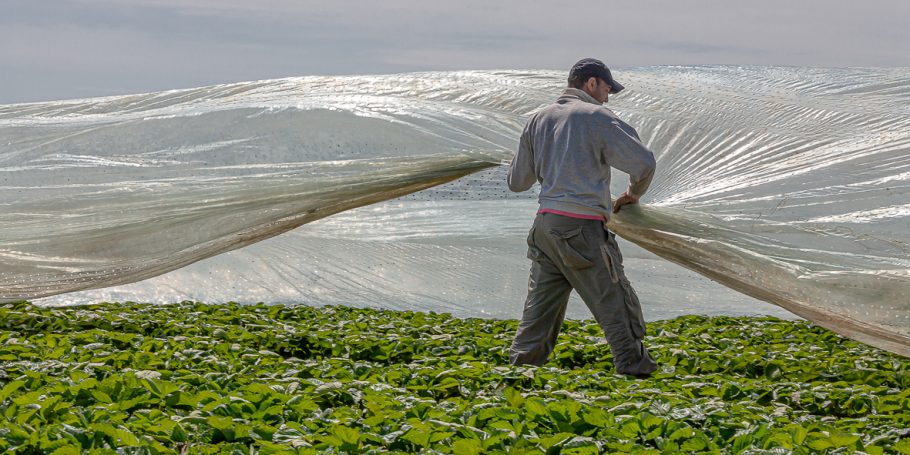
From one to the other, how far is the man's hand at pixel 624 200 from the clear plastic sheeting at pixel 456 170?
0.07 metres

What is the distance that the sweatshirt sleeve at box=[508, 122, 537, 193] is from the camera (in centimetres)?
636

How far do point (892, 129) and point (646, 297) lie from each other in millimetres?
3023

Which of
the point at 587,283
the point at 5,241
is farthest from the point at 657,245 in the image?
the point at 5,241

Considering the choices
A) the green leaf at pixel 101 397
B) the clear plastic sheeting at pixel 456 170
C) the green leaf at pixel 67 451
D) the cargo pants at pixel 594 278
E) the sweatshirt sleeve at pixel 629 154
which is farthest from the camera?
the clear plastic sheeting at pixel 456 170

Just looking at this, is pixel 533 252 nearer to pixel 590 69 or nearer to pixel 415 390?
pixel 590 69

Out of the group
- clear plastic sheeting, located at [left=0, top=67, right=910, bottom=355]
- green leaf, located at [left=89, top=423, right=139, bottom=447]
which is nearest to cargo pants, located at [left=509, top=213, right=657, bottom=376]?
clear plastic sheeting, located at [left=0, top=67, right=910, bottom=355]

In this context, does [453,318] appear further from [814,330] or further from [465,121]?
[814,330]

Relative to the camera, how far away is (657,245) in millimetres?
6684

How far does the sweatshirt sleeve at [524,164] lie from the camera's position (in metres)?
6.36

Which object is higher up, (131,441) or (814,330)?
(131,441)

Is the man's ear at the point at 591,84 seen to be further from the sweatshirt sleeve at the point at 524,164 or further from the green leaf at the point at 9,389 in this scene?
the green leaf at the point at 9,389

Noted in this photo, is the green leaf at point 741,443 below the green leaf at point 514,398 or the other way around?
the other way around

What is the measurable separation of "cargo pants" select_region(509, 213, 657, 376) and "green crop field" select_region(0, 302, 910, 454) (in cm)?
20

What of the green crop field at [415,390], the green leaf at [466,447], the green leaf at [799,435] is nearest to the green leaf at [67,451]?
the green crop field at [415,390]
